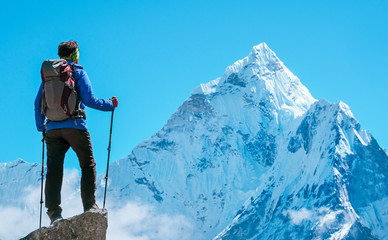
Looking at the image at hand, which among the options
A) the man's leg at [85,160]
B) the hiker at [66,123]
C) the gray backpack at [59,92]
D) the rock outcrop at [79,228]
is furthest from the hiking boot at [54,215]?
the gray backpack at [59,92]

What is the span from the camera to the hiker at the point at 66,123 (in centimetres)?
996

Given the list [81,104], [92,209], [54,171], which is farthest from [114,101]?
[92,209]

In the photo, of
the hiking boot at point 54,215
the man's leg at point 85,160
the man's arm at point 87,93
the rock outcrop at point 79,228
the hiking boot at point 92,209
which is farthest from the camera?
the hiking boot at point 54,215

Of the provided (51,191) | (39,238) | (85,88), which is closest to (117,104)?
(85,88)

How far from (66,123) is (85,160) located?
1.81 ft

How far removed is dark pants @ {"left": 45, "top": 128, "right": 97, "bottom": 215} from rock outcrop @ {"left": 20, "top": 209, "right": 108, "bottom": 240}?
1.66ft

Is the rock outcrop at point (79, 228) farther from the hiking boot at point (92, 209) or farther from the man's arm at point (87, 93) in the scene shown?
the man's arm at point (87, 93)

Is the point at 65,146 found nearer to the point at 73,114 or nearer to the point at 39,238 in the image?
the point at 73,114

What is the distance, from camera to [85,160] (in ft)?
33.7

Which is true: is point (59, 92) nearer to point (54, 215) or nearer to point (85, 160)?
point (85, 160)

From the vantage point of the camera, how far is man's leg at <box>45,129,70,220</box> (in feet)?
34.1

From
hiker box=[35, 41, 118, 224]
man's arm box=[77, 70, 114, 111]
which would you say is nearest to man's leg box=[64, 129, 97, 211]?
hiker box=[35, 41, 118, 224]

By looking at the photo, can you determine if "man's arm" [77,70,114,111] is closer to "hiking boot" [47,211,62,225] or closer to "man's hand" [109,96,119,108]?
"man's hand" [109,96,119,108]

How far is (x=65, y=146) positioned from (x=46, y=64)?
116 cm
